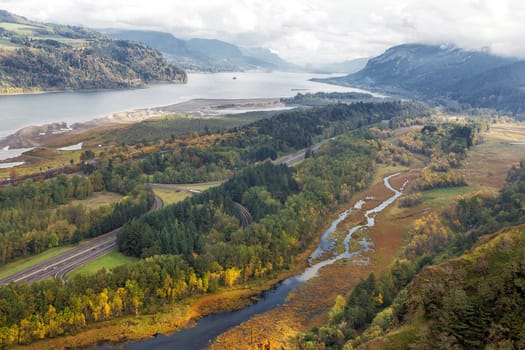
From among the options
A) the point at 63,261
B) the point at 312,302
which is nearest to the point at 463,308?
the point at 312,302

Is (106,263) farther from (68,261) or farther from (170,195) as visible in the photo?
(170,195)

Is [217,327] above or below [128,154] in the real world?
below

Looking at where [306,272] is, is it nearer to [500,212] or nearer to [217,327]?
[217,327]

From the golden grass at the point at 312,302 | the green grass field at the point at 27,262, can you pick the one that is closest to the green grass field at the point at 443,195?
the golden grass at the point at 312,302

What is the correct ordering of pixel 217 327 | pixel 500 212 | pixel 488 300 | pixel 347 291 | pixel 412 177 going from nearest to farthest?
pixel 488 300 < pixel 217 327 < pixel 347 291 < pixel 500 212 < pixel 412 177

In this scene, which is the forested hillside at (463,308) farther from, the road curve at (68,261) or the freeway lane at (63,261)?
the freeway lane at (63,261)

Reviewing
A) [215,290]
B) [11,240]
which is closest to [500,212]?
[215,290]

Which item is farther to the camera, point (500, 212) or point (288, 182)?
point (288, 182)

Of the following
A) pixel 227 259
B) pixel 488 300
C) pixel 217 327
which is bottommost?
pixel 217 327
